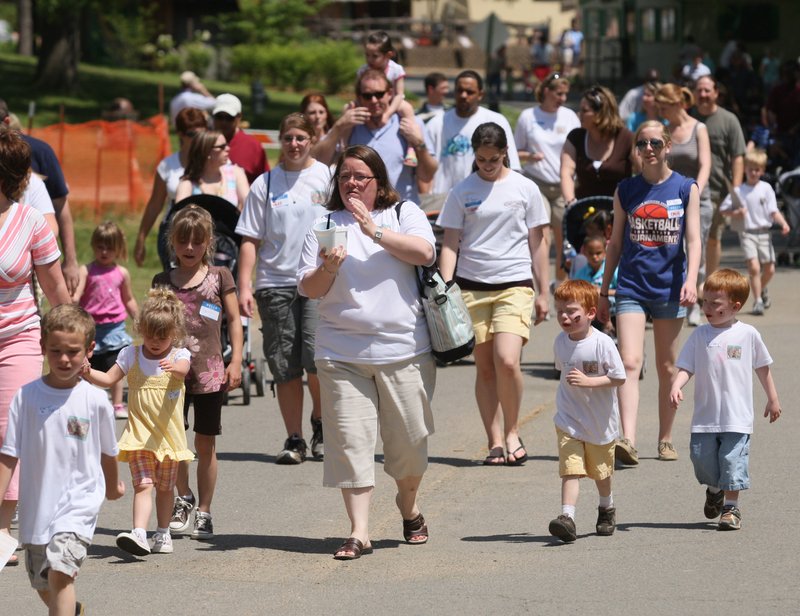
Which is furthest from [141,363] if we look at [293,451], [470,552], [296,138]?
[296,138]

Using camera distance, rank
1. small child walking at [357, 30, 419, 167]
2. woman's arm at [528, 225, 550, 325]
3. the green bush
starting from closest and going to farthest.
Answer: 1. woman's arm at [528, 225, 550, 325]
2. small child walking at [357, 30, 419, 167]
3. the green bush

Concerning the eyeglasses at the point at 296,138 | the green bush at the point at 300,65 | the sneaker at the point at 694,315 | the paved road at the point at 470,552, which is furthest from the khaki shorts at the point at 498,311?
the green bush at the point at 300,65

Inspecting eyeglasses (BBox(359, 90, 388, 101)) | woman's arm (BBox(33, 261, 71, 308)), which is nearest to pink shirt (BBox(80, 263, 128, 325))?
eyeglasses (BBox(359, 90, 388, 101))

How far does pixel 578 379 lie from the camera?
291 inches

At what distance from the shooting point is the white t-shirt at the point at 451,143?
40.7 feet

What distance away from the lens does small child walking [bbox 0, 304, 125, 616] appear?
18.5ft

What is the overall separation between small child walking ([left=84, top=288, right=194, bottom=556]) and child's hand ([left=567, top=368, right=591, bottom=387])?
186 cm

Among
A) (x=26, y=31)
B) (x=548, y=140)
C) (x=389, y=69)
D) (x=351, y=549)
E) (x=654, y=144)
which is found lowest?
(x=351, y=549)

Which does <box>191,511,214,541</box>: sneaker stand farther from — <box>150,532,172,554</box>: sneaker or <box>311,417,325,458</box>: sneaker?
<box>311,417,325,458</box>: sneaker

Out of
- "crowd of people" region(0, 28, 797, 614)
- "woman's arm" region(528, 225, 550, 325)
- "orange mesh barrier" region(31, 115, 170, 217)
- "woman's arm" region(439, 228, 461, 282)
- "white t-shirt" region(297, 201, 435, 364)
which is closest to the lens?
"crowd of people" region(0, 28, 797, 614)

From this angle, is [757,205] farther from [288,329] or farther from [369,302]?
[369,302]

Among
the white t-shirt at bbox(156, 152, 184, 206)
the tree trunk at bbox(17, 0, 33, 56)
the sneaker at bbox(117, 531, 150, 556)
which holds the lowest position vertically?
the sneaker at bbox(117, 531, 150, 556)

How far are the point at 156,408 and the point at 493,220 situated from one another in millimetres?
2802

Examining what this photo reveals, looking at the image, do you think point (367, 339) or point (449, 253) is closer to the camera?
point (367, 339)
